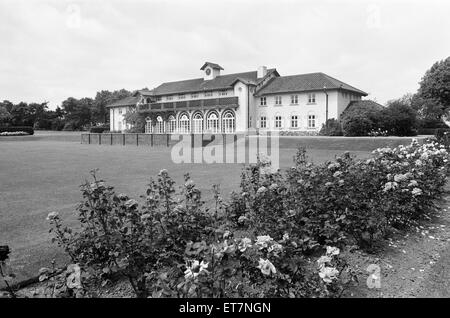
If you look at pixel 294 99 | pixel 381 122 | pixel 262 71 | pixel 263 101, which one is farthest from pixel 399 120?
pixel 262 71

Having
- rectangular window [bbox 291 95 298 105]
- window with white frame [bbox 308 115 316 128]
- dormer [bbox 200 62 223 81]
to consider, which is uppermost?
dormer [bbox 200 62 223 81]

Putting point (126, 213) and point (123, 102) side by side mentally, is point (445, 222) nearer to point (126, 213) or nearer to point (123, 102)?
point (126, 213)

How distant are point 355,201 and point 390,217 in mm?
734

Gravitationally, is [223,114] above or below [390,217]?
above

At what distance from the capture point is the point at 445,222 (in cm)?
589

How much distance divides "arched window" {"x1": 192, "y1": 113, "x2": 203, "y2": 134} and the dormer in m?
6.32

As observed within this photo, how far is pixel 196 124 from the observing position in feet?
163

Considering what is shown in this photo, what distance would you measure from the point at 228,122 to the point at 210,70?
390 inches

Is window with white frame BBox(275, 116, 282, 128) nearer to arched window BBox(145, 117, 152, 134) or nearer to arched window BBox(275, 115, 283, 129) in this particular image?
arched window BBox(275, 115, 283, 129)

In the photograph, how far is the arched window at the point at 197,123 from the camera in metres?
49.2

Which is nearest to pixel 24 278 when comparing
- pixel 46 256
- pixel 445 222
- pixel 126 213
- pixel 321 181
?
pixel 46 256

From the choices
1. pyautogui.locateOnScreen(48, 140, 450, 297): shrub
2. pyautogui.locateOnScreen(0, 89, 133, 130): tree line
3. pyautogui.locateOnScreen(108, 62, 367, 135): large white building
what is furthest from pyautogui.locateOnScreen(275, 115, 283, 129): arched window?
pyautogui.locateOnScreen(0, 89, 133, 130): tree line

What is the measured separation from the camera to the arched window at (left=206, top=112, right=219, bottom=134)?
47.7 m
